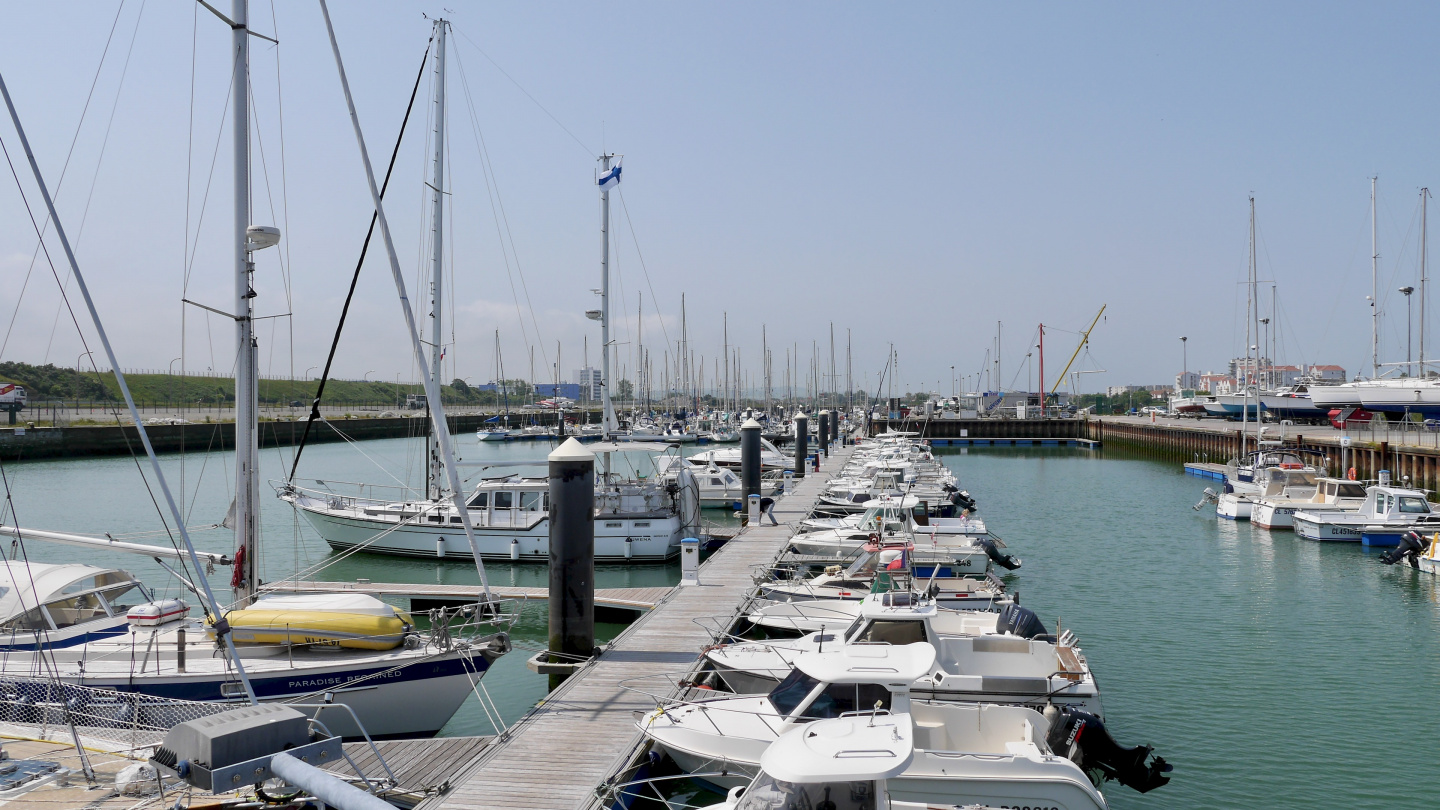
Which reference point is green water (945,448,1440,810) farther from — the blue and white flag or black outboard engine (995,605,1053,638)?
the blue and white flag

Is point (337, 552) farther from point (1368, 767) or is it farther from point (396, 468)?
point (396, 468)

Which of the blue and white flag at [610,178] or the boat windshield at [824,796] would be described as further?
the blue and white flag at [610,178]

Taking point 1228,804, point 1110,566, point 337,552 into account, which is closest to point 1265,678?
point 1228,804

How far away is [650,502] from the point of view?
1077 inches

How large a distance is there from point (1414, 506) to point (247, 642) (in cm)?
3484

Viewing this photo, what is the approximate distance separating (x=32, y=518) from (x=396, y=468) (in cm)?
2917

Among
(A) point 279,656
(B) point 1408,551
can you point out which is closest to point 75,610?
(A) point 279,656

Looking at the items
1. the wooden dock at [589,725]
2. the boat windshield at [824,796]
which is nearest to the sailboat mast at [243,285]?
the wooden dock at [589,725]

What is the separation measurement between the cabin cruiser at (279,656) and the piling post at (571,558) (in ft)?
4.01

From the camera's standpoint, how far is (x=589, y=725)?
11.1 m

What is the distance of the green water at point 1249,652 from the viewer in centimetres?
1277

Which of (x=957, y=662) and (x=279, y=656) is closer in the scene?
(x=279, y=656)

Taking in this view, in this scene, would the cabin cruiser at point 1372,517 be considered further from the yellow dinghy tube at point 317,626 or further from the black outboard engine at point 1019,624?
the yellow dinghy tube at point 317,626

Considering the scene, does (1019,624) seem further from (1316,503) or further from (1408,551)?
(1316,503)
